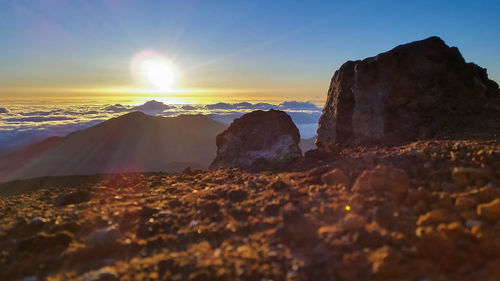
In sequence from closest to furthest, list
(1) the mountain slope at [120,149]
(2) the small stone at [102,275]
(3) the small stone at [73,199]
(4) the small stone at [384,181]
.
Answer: (2) the small stone at [102,275] → (4) the small stone at [384,181] → (3) the small stone at [73,199] → (1) the mountain slope at [120,149]

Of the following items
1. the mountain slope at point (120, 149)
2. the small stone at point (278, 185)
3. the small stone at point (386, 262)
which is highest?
the small stone at point (386, 262)

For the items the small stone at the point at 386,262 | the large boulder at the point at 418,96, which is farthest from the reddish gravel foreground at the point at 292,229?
the large boulder at the point at 418,96

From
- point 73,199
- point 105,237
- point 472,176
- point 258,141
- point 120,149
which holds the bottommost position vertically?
point 120,149

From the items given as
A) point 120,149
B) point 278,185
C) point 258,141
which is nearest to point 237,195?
point 278,185

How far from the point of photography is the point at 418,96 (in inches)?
391

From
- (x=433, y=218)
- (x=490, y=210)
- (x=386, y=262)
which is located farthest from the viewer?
(x=433, y=218)

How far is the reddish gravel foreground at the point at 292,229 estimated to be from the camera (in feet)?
9.90

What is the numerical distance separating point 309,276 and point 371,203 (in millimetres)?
1829

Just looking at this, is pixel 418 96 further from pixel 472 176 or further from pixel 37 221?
pixel 37 221

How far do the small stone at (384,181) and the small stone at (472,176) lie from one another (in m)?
0.66

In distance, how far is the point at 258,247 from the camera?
3662mm

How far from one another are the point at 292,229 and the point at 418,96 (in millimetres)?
8138

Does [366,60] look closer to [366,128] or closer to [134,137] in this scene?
[366,128]

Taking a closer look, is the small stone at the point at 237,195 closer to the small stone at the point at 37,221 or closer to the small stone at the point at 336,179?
the small stone at the point at 336,179
